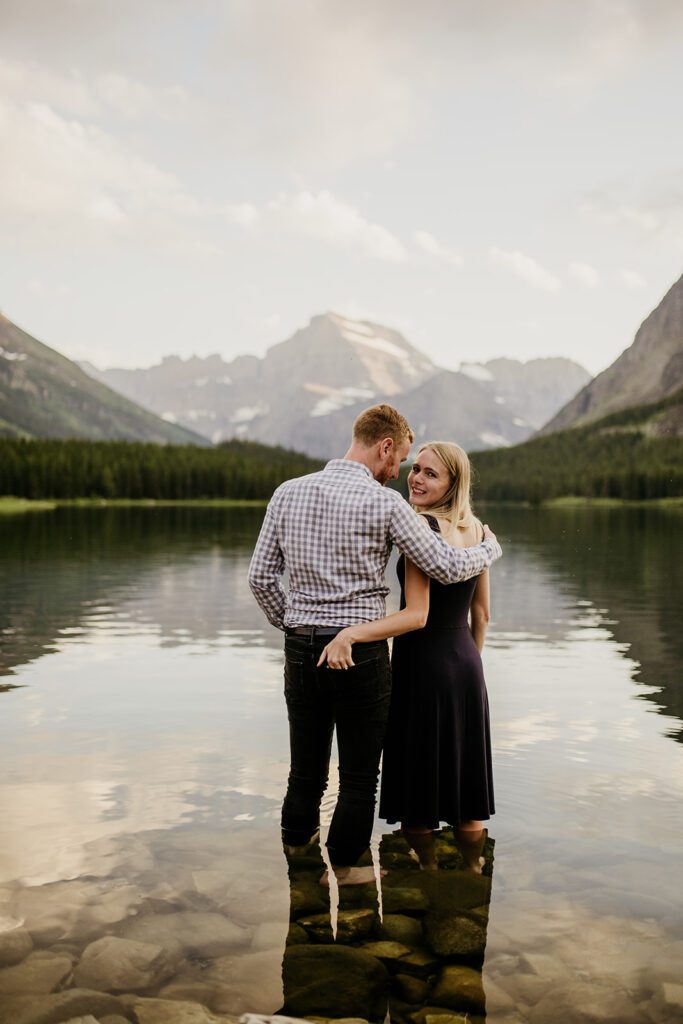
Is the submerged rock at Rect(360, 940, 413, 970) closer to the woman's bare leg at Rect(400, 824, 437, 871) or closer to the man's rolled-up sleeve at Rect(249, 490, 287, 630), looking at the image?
the woman's bare leg at Rect(400, 824, 437, 871)

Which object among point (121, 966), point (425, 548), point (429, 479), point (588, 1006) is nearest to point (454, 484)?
point (429, 479)

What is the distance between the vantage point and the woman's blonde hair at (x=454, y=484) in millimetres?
8711

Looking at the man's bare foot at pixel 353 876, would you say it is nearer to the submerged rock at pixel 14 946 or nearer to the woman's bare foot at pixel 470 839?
the woman's bare foot at pixel 470 839

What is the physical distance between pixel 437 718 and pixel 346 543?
174 cm

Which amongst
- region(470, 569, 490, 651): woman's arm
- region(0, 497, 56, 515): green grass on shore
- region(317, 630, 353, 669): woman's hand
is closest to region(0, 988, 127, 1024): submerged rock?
region(317, 630, 353, 669): woman's hand

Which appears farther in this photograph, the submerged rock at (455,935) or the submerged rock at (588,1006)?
the submerged rock at (455,935)

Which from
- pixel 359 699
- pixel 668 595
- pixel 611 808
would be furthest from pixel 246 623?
pixel 359 699

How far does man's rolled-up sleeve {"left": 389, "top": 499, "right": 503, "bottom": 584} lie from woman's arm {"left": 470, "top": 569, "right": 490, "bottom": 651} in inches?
38.6

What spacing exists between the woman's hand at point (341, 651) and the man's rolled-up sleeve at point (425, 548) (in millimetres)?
798

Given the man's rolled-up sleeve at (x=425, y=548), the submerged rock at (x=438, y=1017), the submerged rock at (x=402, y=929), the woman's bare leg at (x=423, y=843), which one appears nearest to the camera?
the submerged rock at (x=438, y=1017)

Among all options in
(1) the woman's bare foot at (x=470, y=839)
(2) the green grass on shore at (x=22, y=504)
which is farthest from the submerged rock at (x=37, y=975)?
(2) the green grass on shore at (x=22, y=504)

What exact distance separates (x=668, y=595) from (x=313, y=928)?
2973 centimetres

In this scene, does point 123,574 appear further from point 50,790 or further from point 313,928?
point 313,928

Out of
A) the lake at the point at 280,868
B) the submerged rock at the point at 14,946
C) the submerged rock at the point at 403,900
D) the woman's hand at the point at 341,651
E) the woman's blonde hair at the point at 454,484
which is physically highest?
the woman's blonde hair at the point at 454,484
